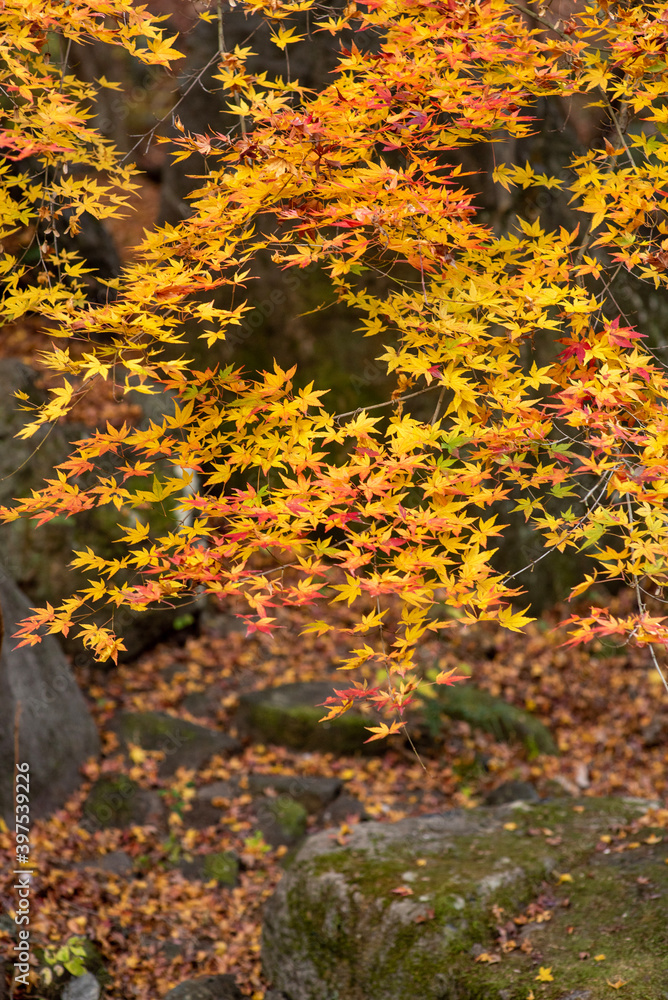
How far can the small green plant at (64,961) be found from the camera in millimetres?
4379

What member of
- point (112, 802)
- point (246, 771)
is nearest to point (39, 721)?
point (112, 802)

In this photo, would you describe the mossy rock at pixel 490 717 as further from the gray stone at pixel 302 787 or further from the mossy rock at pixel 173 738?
the mossy rock at pixel 173 738

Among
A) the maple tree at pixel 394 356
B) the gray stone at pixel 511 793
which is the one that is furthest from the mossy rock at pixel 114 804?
the maple tree at pixel 394 356

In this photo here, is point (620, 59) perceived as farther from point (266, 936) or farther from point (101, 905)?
point (101, 905)

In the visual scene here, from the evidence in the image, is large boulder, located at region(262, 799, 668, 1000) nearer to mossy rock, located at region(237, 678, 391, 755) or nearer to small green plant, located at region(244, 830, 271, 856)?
small green plant, located at region(244, 830, 271, 856)

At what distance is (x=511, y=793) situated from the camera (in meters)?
6.29

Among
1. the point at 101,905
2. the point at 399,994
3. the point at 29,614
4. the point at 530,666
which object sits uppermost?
the point at 399,994

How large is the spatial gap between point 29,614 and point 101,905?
254 centimetres

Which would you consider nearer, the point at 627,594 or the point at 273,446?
the point at 273,446

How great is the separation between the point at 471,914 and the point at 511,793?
240 centimetres

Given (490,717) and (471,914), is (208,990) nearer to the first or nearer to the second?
(471,914)

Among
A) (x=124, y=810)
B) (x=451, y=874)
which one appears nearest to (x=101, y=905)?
(x=124, y=810)

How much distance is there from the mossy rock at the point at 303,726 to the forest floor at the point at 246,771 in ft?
0.34

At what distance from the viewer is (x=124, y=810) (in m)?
6.26
